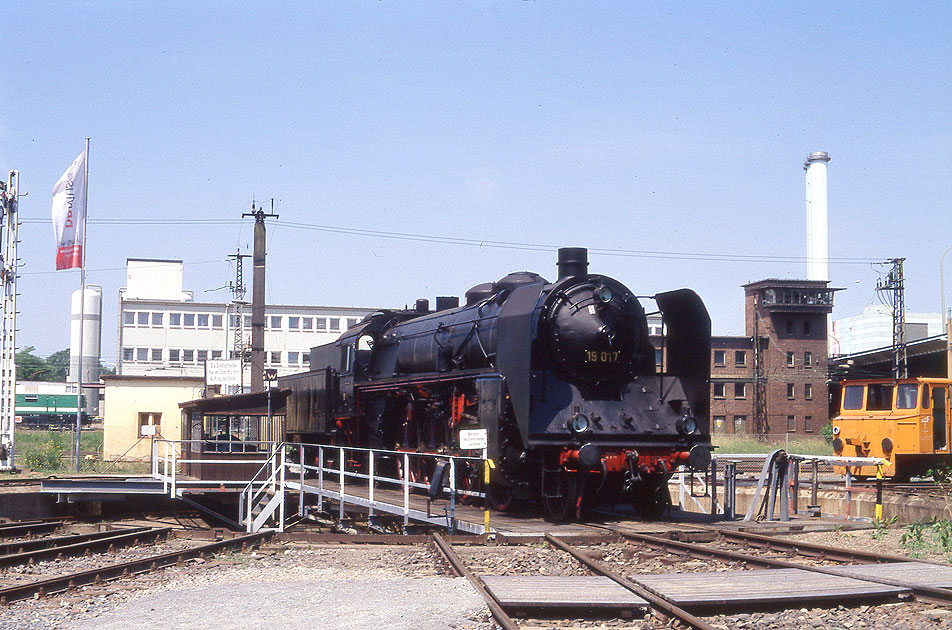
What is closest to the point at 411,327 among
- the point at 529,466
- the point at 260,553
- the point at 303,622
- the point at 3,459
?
the point at 529,466

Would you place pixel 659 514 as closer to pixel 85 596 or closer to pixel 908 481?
pixel 85 596

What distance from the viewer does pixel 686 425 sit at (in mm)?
14195

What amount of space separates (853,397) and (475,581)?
59.1 feet

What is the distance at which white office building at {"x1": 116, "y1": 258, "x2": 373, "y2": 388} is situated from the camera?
72625mm

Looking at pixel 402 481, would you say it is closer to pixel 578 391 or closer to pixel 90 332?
pixel 578 391

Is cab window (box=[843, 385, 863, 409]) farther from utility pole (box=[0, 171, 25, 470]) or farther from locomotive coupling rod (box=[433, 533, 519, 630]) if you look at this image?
utility pole (box=[0, 171, 25, 470])

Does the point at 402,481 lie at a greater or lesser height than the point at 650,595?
greater

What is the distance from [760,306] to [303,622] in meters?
55.1

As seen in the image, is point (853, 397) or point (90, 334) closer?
point (853, 397)

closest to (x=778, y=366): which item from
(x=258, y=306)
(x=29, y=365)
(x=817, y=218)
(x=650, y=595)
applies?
(x=817, y=218)

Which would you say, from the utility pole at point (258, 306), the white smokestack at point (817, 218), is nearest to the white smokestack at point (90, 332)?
the utility pole at point (258, 306)

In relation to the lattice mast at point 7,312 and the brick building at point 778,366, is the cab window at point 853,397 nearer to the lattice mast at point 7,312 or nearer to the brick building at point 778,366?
the lattice mast at point 7,312

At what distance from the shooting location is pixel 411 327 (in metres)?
20.0

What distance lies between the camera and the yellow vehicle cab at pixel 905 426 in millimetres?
21828
